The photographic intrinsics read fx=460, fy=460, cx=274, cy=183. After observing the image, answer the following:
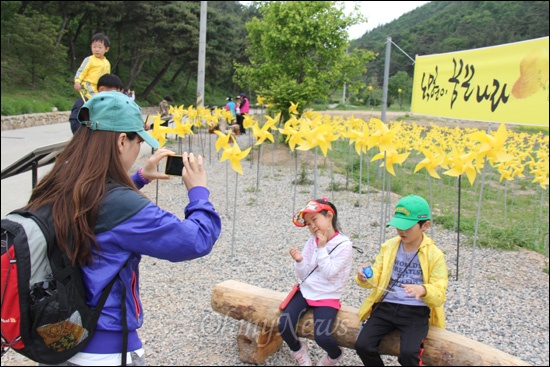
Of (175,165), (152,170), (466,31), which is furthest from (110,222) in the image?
(466,31)

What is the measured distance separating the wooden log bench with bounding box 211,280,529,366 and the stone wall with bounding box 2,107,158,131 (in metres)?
13.7

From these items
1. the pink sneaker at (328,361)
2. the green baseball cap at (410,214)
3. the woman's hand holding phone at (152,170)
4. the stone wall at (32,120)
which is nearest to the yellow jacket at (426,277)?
the green baseball cap at (410,214)

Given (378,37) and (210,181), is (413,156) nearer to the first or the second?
(210,181)

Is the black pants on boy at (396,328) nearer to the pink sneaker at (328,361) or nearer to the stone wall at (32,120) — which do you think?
the pink sneaker at (328,361)

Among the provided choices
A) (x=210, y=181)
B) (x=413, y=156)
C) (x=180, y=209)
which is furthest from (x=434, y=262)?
(x=413, y=156)

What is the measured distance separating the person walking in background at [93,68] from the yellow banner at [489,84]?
411cm

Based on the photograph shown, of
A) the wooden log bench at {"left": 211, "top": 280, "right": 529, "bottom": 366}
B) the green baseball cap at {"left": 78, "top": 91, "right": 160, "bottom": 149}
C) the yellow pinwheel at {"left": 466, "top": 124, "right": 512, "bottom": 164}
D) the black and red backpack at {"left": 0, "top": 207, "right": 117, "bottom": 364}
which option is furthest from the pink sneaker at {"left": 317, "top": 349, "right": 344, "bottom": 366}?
the yellow pinwheel at {"left": 466, "top": 124, "right": 512, "bottom": 164}

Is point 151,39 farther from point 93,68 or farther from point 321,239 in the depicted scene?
point 321,239

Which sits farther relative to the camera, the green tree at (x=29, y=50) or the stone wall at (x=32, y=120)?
the green tree at (x=29, y=50)

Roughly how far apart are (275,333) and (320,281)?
0.45 meters

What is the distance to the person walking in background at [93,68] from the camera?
4.81 metres

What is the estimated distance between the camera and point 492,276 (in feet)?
14.7

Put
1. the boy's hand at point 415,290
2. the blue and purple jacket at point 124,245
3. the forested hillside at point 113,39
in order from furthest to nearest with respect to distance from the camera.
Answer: the forested hillside at point 113,39 → the boy's hand at point 415,290 → the blue and purple jacket at point 124,245

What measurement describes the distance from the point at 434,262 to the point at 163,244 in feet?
5.55
